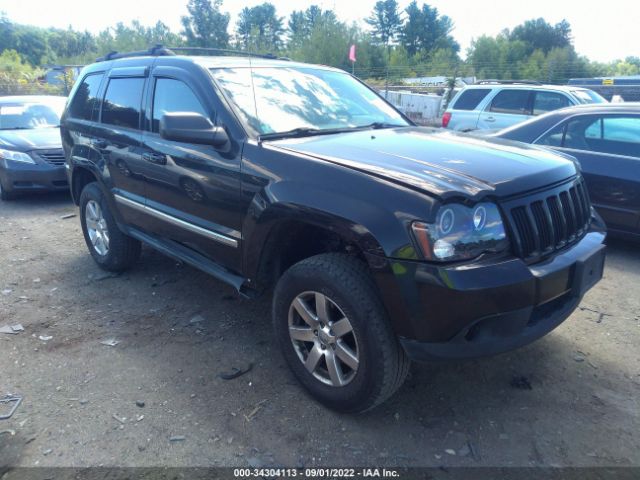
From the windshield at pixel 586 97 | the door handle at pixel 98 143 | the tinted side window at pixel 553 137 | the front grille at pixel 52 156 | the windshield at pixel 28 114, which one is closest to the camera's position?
the door handle at pixel 98 143

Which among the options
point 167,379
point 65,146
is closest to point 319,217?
point 167,379

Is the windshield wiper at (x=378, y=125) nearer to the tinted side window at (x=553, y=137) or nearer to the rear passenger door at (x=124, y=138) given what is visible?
the rear passenger door at (x=124, y=138)

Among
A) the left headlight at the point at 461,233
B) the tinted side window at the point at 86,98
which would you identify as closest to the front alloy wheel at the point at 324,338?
the left headlight at the point at 461,233

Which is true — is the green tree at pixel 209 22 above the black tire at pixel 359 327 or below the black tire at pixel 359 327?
above

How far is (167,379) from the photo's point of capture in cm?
315

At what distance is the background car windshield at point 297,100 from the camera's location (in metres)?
3.29

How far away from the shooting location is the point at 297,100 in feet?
11.6

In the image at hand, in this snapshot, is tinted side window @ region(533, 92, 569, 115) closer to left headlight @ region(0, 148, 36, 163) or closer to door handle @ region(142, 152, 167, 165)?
door handle @ region(142, 152, 167, 165)

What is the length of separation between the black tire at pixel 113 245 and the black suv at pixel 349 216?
0.60 m

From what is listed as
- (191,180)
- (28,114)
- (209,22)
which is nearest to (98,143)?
(191,180)

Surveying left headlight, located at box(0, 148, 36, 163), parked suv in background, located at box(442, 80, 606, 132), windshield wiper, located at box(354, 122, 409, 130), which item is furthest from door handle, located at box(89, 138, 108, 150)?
parked suv in background, located at box(442, 80, 606, 132)

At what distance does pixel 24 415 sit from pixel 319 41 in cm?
4458

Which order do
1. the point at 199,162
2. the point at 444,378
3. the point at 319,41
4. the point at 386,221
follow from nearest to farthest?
the point at 386,221
the point at 444,378
the point at 199,162
the point at 319,41

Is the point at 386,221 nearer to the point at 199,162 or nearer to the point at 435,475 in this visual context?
the point at 435,475
